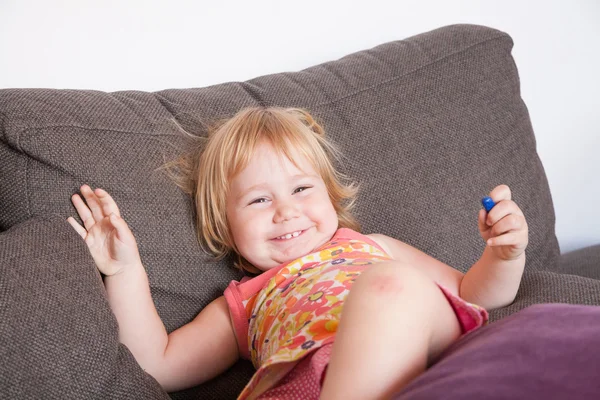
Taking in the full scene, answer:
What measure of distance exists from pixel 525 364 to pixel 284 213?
589 millimetres

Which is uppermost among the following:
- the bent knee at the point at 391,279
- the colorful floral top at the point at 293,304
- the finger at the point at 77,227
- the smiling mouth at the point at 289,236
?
the bent knee at the point at 391,279

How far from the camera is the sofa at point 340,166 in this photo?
870 mm

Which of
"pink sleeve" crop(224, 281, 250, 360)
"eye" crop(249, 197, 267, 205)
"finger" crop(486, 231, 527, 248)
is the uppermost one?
"eye" crop(249, 197, 267, 205)

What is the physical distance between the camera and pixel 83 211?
44.9 inches

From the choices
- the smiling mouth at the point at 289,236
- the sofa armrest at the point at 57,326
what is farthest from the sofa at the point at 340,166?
the smiling mouth at the point at 289,236

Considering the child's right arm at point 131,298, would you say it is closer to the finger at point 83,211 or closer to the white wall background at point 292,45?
the finger at point 83,211

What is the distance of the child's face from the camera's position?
126 centimetres

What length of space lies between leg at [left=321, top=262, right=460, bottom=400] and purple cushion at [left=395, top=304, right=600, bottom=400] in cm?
5

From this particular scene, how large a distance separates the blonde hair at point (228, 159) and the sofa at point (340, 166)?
0.03 metres

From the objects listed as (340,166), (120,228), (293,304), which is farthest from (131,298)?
(340,166)

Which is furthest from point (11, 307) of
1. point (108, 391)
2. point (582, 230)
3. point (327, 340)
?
point (582, 230)

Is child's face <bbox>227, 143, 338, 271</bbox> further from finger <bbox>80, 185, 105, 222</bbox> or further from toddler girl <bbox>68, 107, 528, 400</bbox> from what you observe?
finger <bbox>80, 185, 105, 222</bbox>

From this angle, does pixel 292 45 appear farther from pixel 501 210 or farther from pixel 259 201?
pixel 501 210

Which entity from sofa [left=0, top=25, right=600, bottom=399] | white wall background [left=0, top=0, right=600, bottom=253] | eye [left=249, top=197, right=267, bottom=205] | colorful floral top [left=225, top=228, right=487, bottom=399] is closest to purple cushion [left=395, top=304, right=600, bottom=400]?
sofa [left=0, top=25, right=600, bottom=399]
